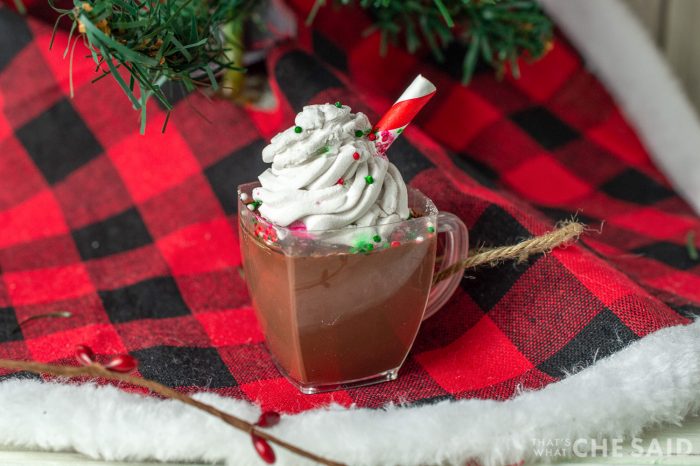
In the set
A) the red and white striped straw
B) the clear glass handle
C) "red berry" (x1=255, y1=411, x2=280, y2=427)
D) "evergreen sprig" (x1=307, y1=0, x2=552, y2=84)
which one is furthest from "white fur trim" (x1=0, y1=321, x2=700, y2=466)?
"evergreen sprig" (x1=307, y1=0, x2=552, y2=84)

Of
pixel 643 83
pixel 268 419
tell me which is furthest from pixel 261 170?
pixel 643 83

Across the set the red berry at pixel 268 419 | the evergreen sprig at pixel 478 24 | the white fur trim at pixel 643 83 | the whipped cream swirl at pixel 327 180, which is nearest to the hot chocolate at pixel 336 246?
the whipped cream swirl at pixel 327 180

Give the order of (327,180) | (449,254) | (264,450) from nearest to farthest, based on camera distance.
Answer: (264,450) → (327,180) → (449,254)

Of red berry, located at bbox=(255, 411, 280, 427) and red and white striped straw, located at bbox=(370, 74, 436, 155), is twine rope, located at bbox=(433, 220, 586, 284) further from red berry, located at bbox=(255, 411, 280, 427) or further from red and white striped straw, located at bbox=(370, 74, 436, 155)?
red berry, located at bbox=(255, 411, 280, 427)

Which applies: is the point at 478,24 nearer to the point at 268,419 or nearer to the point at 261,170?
the point at 261,170

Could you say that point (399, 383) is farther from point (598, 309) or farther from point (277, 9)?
point (277, 9)

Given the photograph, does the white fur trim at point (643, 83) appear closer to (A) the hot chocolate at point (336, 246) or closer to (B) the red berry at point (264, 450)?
(A) the hot chocolate at point (336, 246)

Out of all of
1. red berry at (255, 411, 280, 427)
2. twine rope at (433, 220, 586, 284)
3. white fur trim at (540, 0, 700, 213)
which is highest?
red berry at (255, 411, 280, 427)
